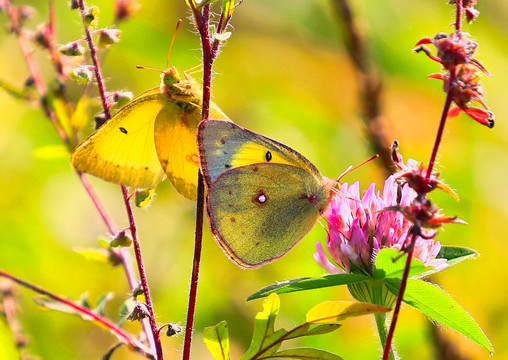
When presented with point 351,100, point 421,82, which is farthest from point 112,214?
point 421,82

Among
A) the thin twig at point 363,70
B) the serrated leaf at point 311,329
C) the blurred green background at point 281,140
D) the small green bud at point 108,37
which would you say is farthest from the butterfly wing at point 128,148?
the blurred green background at point 281,140

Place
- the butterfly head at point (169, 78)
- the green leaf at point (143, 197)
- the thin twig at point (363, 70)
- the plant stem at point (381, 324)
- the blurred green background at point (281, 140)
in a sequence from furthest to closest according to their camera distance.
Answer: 1. the blurred green background at point (281, 140)
2. the thin twig at point (363, 70)
3. the butterfly head at point (169, 78)
4. the green leaf at point (143, 197)
5. the plant stem at point (381, 324)

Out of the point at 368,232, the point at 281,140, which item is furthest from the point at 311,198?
the point at 281,140

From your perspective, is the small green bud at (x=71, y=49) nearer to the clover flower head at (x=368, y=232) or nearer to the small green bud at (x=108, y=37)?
the small green bud at (x=108, y=37)

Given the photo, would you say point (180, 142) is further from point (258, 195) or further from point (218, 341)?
point (218, 341)

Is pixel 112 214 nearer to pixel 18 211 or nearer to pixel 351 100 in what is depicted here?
pixel 18 211

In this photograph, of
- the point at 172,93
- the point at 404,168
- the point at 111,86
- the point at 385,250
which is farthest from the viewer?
the point at 111,86
